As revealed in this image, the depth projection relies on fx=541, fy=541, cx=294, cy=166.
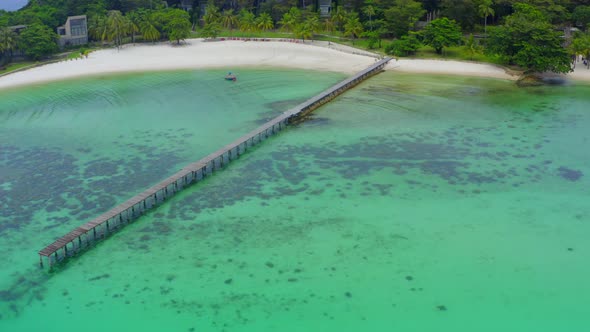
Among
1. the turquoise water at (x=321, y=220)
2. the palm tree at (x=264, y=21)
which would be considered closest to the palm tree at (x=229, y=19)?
the palm tree at (x=264, y=21)

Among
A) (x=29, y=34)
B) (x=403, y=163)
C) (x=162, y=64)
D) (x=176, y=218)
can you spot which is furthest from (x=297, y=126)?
(x=29, y=34)

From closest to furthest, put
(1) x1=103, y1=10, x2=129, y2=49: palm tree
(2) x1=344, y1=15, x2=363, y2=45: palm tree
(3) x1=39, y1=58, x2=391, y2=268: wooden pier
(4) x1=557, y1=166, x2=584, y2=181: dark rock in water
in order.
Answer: (3) x1=39, y1=58, x2=391, y2=268: wooden pier, (4) x1=557, y1=166, x2=584, y2=181: dark rock in water, (1) x1=103, y1=10, x2=129, y2=49: palm tree, (2) x1=344, y1=15, x2=363, y2=45: palm tree

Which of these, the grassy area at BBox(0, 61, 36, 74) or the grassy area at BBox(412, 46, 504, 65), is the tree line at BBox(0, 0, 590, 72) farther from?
the grassy area at BBox(0, 61, 36, 74)

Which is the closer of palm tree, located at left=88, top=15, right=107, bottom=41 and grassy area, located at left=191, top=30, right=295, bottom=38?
palm tree, located at left=88, top=15, right=107, bottom=41

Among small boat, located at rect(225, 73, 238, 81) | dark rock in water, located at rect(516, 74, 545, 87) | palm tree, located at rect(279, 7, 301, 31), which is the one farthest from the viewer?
palm tree, located at rect(279, 7, 301, 31)

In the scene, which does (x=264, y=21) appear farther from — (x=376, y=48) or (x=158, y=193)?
(x=158, y=193)

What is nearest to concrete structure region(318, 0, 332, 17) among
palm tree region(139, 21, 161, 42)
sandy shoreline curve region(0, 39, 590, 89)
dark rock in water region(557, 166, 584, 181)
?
sandy shoreline curve region(0, 39, 590, 89)

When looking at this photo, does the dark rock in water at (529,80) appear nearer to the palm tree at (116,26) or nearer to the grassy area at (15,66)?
the palm tree at (116,26)
